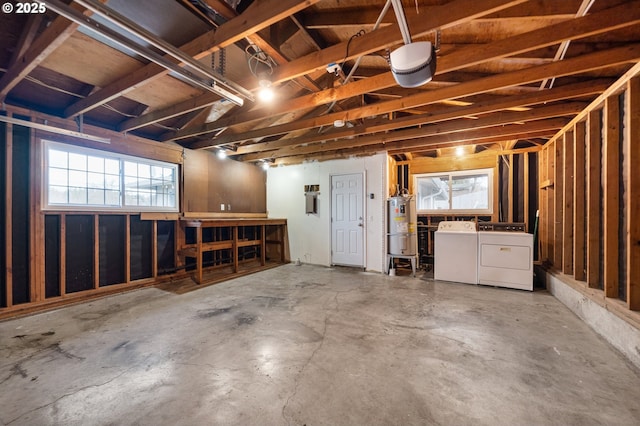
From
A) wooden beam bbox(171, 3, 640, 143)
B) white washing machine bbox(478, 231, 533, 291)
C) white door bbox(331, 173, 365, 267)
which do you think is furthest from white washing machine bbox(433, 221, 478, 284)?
wooden beam bbox(171, 3, 640, 143)

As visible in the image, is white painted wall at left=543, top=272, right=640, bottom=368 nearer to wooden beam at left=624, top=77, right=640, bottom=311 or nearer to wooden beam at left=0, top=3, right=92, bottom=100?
wooden beam at left=624, top=77, right=640, bottom=311

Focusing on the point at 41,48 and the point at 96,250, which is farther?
the point at 96,250

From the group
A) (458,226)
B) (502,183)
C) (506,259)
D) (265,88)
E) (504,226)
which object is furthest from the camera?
(502,183)

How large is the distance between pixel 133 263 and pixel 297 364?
359 centimetres

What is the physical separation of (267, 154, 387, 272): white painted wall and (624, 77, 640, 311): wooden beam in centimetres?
320

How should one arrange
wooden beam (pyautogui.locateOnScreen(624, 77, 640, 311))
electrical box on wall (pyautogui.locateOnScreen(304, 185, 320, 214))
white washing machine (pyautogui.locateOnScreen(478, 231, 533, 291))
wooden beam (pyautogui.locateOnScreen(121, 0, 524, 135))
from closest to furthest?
wooden beam (pyautogui.locateOnScreen(121, 0, 524, 135)) < wooden beam (pyautogui.locateOnScreen(624, 77, 640, 311)) < white washing machine (pyautogui.locateOnScreen(478, 231, 533, 291)) < electrical box on wall (pyautogui.locateOnScreen(304, 185, 320, 214))

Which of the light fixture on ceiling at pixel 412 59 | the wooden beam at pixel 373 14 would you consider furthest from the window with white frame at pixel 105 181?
the light fixture on ceiling at pixel 412 59

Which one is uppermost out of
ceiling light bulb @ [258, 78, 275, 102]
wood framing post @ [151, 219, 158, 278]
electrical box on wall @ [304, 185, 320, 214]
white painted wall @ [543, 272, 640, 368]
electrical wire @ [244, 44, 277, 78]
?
electrical wire @ [244, 44, 277, 78]

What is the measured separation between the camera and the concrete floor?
1491 mm

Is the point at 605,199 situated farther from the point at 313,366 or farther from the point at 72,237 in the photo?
the point at 72,237

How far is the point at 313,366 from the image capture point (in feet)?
6.35

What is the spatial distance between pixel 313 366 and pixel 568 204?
12.6 feet

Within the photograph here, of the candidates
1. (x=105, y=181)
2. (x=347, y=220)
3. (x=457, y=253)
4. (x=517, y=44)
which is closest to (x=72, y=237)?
(x=105, y=181)

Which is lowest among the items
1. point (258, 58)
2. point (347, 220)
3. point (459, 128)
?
point (347, 220)
